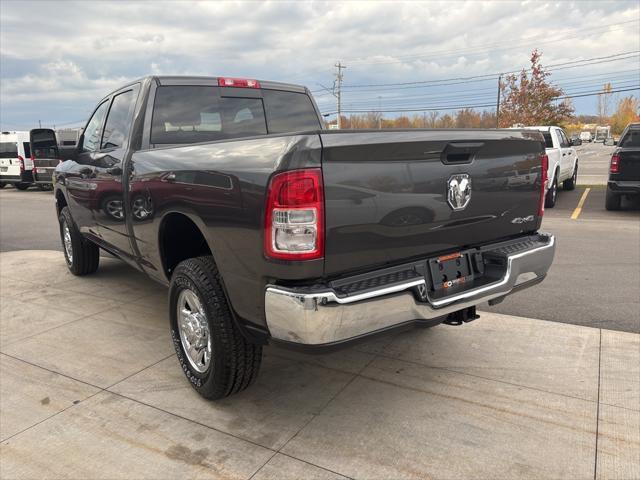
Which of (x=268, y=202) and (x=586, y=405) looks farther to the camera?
(x=586, y=405)

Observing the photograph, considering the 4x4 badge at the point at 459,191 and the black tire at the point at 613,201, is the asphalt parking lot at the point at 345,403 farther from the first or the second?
the black tire at the point at 613,201

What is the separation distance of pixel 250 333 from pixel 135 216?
1572 millimetres

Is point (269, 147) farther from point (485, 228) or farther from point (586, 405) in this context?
point (586, 405)

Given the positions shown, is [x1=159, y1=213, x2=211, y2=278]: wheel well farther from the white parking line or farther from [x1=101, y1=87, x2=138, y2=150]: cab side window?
the white parking line

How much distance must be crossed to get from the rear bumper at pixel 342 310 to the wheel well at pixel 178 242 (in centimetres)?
116

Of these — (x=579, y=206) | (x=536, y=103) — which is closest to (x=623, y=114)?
(x=536, y=103)

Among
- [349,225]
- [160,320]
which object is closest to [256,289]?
[349,225]

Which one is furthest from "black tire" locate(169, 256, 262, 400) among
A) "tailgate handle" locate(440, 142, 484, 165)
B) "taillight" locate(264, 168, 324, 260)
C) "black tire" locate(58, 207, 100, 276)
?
"black tire" locate(58, 207, 100, 276)

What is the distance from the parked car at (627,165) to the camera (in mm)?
10117

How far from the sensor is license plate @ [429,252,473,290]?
8.68 feet

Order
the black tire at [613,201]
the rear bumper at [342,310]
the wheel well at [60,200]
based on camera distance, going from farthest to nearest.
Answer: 1. the black tire at [613,201]
2. the wheel well at [60,200]
3. the rear bumper at [342,310]

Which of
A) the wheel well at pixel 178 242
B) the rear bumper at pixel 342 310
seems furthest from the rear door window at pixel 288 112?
the rear bumper at pixel 342 310

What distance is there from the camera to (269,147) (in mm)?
2312

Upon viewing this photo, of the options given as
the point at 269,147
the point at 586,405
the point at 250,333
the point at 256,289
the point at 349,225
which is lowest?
the point at 586,405
